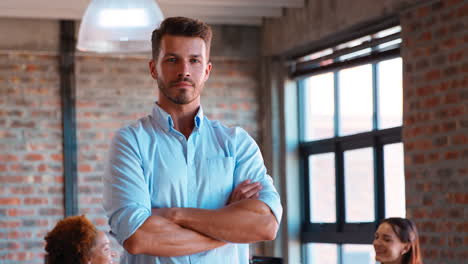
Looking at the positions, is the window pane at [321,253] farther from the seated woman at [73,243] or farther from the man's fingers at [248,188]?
the man's fingers at [248,188]

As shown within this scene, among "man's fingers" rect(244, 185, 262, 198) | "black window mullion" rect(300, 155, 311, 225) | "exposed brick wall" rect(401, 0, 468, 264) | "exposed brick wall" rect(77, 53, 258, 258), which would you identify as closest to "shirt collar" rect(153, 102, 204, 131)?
"man's fingers" rect(244, 185, 262, 198)

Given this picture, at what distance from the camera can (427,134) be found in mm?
5559

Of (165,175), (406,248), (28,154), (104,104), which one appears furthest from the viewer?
(104,104)

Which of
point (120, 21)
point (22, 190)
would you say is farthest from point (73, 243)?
point (22, 190)

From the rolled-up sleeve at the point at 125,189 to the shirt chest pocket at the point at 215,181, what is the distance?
5.9 inches

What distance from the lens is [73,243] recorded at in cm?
367

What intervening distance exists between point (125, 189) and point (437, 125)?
3671 mm

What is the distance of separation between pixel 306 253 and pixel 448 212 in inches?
105

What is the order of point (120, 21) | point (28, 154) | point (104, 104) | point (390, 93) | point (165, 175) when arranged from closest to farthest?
1. point (165, 175)
2. point (120, 21)
3. point (390, 93)
4. point (28, 154)
5. point (104, 104)

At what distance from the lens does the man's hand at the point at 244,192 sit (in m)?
2.23

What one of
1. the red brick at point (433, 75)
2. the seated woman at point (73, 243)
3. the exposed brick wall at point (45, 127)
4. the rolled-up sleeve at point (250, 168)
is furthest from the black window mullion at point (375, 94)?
the rolled-up sleeve at point (250, 168)

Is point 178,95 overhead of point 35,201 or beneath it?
overhead

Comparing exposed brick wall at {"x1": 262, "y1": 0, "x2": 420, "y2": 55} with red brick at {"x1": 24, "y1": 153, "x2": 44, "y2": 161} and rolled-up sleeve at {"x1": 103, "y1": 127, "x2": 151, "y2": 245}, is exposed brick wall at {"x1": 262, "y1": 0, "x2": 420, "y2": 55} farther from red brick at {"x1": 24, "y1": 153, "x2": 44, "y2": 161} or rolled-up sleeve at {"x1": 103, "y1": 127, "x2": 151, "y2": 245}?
rolled-up sleeve at {"x1": 103, "y1": 127, "x2": 151, "y2": 245}

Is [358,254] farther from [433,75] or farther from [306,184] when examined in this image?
[433,75]
